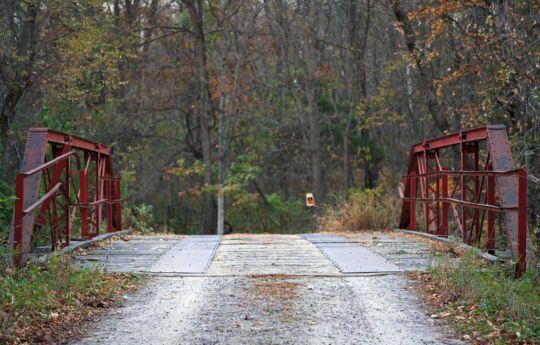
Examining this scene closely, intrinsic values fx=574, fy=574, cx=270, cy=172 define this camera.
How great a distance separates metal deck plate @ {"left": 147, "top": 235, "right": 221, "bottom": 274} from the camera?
7.11 meters

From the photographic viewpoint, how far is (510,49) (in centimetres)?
933

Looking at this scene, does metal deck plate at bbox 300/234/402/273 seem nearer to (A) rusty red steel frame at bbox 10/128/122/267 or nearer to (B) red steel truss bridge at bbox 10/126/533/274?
(B) red steel truss bridge at bbox 10/126/533/274

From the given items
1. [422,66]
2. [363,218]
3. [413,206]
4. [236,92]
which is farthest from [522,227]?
[236,92]

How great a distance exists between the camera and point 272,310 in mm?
5309

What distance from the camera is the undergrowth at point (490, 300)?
450cm

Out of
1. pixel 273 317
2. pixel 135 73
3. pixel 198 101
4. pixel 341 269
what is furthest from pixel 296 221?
pixel 273 317

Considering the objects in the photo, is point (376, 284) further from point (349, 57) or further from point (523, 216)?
point (349, 57)

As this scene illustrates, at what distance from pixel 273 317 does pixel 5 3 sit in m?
10.8

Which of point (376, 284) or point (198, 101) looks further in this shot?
point (198, 101)

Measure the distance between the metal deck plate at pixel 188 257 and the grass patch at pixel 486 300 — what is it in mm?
2809

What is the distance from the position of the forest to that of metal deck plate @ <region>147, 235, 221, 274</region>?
4.47 m

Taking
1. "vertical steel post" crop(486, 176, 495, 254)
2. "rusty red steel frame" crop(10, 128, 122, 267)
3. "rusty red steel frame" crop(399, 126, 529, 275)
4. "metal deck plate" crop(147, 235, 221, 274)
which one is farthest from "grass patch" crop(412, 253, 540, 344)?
"rusty red steel frame" crop(10, 128, 122, 267)

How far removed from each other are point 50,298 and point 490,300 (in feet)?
12.8

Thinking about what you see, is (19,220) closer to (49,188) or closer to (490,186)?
(49,188)
